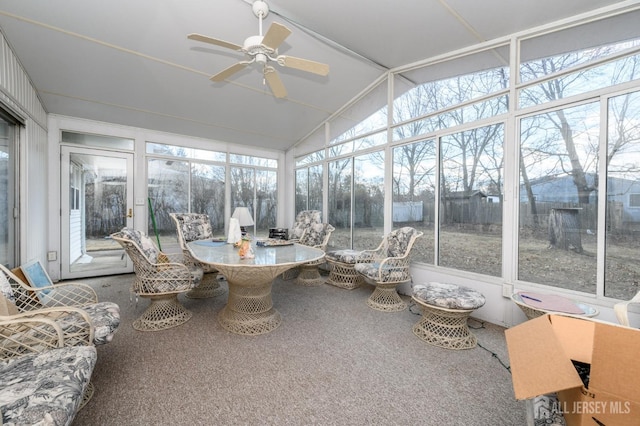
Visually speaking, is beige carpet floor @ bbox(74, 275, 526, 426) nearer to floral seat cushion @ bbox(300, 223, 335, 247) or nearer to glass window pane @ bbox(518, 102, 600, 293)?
glass window pane @ bbox(518, 102, 600, 293)

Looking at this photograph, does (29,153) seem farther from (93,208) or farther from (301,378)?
(301,378)

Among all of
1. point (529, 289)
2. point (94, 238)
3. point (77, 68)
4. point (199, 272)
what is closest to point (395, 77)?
point (529, 289)

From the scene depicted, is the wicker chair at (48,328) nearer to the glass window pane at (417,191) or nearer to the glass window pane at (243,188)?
the glass window pane at (417,191)

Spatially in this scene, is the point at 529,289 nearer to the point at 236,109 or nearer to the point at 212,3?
the point at 212,3

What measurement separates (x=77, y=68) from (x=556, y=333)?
192 inches

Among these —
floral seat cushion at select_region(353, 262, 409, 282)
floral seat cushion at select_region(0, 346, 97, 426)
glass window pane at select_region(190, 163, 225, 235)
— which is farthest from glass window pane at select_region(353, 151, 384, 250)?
floral seat cushion at select_region(0, 346, 97, 426)

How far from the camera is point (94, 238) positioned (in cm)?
431

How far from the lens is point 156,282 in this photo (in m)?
2.46

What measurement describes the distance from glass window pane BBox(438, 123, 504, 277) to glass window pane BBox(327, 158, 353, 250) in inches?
67.2

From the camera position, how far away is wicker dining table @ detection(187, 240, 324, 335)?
2250 millimetres

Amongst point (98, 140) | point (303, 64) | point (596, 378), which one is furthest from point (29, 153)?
point (596, 378)

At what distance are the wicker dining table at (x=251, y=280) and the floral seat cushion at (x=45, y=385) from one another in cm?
104

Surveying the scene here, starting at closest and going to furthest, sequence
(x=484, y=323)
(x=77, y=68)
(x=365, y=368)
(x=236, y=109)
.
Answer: (x=365, y=368), (x=484, y=323), (x=77, y=68), (x=236, y=109)

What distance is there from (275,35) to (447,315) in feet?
8.94
